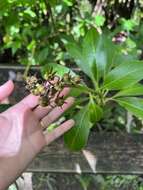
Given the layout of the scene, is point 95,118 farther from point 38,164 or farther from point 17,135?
point 38,164

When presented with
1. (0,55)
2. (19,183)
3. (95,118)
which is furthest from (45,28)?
(95,118)

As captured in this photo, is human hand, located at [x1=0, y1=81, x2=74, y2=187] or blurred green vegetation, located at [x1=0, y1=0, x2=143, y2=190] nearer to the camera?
human hand, located at [x1=0, y1=81, x2=74, y2=187]

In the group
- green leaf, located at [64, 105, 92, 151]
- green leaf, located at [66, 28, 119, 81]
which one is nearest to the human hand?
green leaf, located at [64, 105, 92, 151]

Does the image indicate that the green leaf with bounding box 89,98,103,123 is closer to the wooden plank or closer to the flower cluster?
the flower cluster

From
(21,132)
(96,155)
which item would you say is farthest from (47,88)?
(96,155)

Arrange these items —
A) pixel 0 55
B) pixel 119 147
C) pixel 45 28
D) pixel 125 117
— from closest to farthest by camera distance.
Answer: pixel 119 147 < pixel 45 28 < pixel 125 117 < pixel 0 55

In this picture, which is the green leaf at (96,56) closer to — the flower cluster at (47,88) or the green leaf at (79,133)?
Result: the green leaf at (79,133)

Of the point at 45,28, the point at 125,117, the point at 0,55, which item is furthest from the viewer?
the point at 0,55
